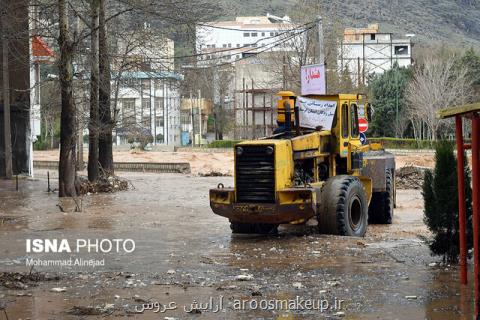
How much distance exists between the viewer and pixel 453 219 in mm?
12719

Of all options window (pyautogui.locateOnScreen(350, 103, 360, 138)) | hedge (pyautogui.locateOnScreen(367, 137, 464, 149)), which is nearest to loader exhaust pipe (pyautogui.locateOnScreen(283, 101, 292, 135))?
window (pyautogui.locateOnScreen(350, 103, 360, 138))

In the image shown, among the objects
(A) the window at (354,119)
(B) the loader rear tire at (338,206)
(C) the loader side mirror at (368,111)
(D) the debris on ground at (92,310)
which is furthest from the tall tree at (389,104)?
(D) the debris on ground at (92,310)

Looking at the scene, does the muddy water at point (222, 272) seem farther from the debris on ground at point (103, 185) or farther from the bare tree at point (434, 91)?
the bare tree at point (434, 91)

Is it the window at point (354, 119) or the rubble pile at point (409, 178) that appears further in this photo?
the rubble pile at point (409, 178)

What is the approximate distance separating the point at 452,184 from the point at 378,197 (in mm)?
8931

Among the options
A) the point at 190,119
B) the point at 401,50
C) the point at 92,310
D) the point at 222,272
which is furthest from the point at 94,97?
the point at 401,50

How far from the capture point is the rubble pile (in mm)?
37031

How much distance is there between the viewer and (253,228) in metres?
18.1

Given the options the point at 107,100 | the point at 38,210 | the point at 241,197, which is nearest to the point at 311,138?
the point at 241,197

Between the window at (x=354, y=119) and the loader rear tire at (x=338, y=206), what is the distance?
1.39 metres

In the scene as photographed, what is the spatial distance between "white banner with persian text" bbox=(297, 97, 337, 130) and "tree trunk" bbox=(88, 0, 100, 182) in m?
11.9

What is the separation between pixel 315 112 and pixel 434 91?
5106cm

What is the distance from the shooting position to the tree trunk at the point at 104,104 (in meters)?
31.1

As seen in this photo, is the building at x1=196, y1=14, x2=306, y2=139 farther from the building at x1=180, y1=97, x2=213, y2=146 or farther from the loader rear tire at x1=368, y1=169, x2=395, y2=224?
A: the loader rear tire at x1=368, y1=169, x2=395, y2=224
